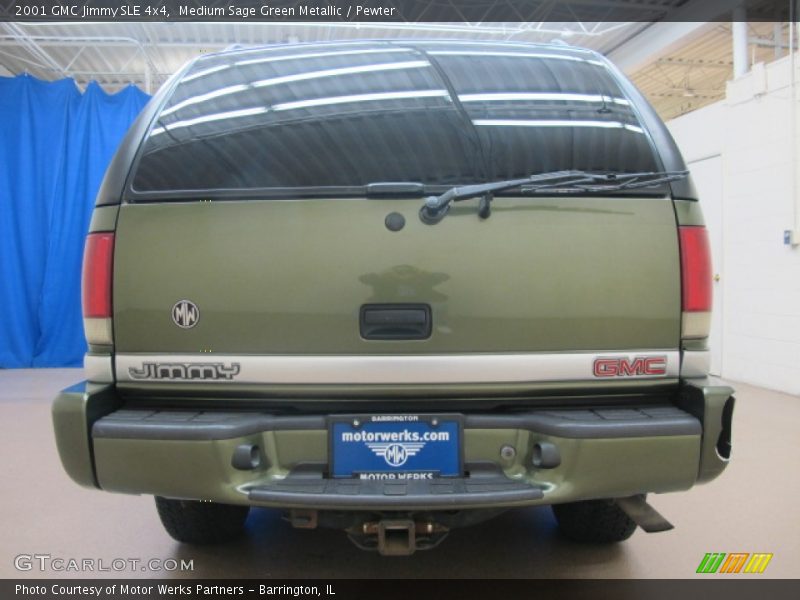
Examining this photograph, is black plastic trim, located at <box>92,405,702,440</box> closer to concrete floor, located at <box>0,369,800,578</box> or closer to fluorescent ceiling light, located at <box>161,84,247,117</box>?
concrete floor, located at <box>0,369,800,578</box>

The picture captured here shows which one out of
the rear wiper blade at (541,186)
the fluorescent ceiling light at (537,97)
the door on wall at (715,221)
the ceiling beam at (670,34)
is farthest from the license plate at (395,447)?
the ceiling beam at (670,34)

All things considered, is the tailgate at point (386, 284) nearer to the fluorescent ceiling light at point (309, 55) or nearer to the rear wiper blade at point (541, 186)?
the rear wiper blade at point (541, 186)

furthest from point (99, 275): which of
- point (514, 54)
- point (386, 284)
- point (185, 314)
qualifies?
point (514, 54)

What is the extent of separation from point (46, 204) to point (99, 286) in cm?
714

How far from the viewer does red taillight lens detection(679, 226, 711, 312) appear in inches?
64.8

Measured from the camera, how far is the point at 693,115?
271 inches

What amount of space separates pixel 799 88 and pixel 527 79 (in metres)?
5.00

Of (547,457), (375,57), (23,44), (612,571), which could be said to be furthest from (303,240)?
(23,44)

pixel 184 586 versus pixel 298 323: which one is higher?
pixel 298 323

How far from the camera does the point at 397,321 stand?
1597 millimetres

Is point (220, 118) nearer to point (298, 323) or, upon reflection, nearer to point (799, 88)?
point (298, 323)

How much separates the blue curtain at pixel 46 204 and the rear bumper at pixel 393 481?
273 inches

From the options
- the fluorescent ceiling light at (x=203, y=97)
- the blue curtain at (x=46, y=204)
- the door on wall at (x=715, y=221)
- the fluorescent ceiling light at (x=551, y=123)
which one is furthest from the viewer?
the blue curtain at (x=46, y=204)

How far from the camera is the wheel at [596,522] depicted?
2287mm
